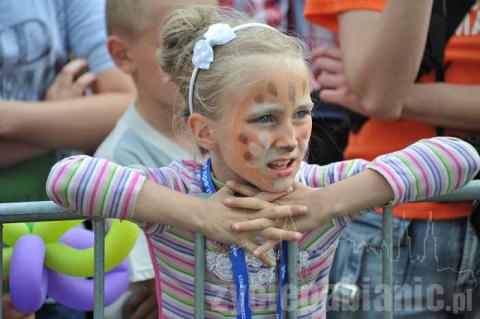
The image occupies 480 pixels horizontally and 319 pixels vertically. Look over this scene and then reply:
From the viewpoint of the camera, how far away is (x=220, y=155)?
83.4 inches

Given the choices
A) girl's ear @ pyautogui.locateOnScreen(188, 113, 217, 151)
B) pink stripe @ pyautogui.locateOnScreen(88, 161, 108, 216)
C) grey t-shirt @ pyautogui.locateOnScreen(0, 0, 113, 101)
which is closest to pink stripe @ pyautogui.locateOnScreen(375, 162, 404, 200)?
girl's ear @ pyautogui.locateOnScreen(188, 113, 217, 151)

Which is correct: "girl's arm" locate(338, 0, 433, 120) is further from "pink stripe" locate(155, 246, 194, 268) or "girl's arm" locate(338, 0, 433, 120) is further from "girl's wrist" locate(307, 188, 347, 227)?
"pink stripe" locate(155, 246, 194, 268)

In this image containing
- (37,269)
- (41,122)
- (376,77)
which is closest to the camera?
(37,269)

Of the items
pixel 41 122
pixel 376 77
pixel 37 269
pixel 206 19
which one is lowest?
pixel 37 269

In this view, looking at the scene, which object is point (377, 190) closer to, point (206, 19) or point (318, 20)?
point (206, 19)

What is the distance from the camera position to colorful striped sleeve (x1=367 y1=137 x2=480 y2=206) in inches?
80.7

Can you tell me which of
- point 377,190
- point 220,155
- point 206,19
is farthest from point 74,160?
point 377,190

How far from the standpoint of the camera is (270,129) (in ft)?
6.57

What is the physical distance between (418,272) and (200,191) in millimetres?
786

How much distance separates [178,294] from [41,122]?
0.92 meters

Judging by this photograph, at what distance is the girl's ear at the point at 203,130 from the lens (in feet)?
6.87

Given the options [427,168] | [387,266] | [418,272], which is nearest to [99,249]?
[387,266]

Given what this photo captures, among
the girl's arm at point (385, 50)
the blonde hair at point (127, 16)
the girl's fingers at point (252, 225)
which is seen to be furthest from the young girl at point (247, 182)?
the blonde hair at point (127, 16)

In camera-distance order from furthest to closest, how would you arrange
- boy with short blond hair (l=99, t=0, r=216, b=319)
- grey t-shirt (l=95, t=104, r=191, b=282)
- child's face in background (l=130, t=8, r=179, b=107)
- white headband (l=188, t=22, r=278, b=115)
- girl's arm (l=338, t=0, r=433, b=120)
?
child's face in background (l=130, t=8, r=179, b=107), grey t-shirt (l=95, t=104, r=191, b=282), boy with short blond hair (l=99, t=0, r=216, b=319), girl's arm (l=338, t=0, r=433, b=120), white headband (l=188, t=22, r=278, b=115)
